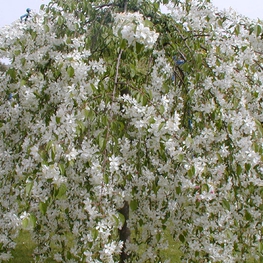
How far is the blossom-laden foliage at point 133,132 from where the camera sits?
1787mm

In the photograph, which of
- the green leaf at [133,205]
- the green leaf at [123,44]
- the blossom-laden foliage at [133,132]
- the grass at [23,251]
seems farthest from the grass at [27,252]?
the green leaf at [123,44]

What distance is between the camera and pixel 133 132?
2.09m

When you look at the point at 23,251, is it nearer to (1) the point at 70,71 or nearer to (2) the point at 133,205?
(2) the point at 133,205

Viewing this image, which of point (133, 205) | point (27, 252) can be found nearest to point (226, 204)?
point (133, 205)

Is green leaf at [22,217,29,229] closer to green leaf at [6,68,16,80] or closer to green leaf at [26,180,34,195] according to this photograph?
green leaf at [26,180,34,195]

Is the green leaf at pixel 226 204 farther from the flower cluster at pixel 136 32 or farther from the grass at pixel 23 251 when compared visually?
the grass at pixel 23 251

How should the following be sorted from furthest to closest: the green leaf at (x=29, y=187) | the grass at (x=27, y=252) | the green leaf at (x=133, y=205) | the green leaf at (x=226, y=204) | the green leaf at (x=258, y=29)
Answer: the grass at (x=27, y=252) → the green leaf at (x=258, y=29) → the green leaf at (x=133, y=205) → the green leaf at (x=226, y=204) → the green leaf at (x=29, y=187)

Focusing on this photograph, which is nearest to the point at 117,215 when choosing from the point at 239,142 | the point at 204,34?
the point at 239,142

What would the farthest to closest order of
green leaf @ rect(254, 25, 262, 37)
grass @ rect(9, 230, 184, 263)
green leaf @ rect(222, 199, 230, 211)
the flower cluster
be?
grass @ rect(9, 230, 184, 263), green leaf @ rect(254, 25, 262, 37), green leaf @ rect(222, 199, 230, 211), the flower cluster

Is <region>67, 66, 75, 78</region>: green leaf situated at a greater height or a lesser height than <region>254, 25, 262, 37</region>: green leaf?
lesser

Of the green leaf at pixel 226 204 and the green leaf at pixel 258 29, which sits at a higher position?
the green leaf at pixel 258 29

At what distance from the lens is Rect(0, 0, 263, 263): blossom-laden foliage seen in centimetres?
179

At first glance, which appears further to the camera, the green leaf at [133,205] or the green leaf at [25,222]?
the green leaf at [133,205]

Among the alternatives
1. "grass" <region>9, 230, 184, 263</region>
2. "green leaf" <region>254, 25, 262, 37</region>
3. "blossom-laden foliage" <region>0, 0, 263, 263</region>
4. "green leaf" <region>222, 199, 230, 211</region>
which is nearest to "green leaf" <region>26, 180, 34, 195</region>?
"blossom-laden foliage" <region>0, 0, 263, 263</region>
